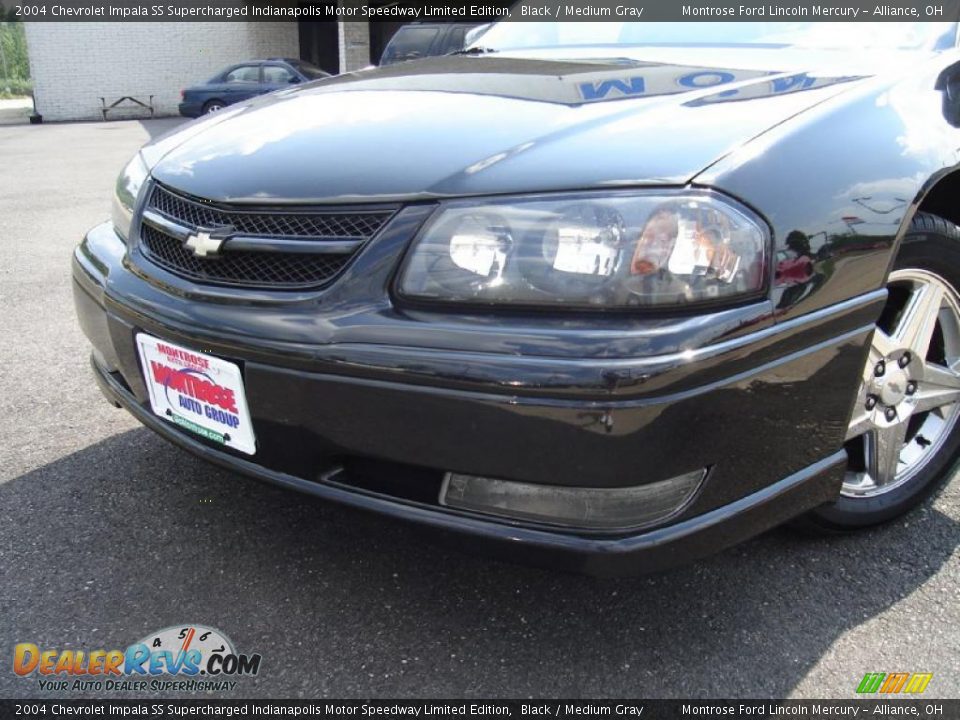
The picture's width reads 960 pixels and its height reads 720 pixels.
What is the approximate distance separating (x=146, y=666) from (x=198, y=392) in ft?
1.89

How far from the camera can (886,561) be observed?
208 centimetres

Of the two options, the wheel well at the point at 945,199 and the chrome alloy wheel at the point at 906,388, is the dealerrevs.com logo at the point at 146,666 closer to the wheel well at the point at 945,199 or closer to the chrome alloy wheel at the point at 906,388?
the chrome alloy wheel at the point at 906,388

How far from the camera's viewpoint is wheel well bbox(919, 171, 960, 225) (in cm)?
192

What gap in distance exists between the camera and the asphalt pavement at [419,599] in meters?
1.70

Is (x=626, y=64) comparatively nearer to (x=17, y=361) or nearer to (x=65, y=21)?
(x=17, y=361)

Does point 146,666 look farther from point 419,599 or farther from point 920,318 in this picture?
point 920,318

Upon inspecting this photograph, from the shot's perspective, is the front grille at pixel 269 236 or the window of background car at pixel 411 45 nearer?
the front grille at pixel 269 236

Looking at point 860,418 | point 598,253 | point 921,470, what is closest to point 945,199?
point 860,418

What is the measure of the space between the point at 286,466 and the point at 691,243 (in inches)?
34.6

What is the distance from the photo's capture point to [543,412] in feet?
4.47

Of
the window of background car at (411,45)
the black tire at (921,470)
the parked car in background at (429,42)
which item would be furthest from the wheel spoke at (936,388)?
the window of background car at (411,45)

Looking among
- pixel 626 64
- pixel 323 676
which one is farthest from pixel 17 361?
pixel 626 64

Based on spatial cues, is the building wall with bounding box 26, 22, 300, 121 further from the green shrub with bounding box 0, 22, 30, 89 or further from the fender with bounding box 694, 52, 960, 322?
the fender with bounding box 694, 52, 960, 322
